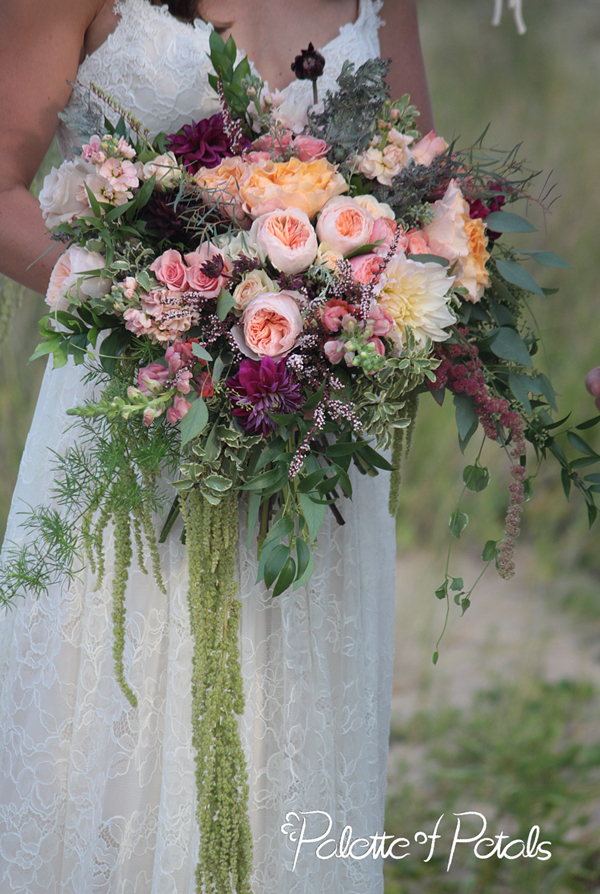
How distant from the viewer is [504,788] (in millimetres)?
2117

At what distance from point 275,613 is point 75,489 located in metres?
0.31

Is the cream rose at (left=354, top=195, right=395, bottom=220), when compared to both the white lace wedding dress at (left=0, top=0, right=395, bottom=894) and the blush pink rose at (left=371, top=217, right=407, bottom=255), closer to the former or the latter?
the blush pink rose at (left=371, top=217, right=407, bottom=255)

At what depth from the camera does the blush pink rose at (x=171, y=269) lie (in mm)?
729

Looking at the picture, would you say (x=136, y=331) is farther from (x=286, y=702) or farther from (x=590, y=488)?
(x=590, y=488)

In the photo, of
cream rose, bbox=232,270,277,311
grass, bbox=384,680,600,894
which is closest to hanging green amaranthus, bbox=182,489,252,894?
cream rose, bbox=232,270,277,311

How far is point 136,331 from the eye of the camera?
2.41 ft

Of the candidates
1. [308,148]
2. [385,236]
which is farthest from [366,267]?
[308,148]

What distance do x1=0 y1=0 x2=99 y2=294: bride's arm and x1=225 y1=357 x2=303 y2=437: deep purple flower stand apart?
0.36 m

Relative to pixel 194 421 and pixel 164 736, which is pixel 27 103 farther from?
pixel 164 736

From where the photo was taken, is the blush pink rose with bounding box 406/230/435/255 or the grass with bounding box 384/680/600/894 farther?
the grass with bounding box 384/680/600/894

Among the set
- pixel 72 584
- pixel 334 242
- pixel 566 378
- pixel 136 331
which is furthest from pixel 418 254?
pixel 566 378

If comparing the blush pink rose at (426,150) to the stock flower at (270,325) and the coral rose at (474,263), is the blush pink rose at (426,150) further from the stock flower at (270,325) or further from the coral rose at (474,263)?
the stock flower at (270,325)

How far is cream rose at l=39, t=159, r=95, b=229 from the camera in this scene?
0.77 meters

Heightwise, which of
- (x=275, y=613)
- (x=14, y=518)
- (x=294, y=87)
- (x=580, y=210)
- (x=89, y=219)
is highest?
(x=580, y=210)
